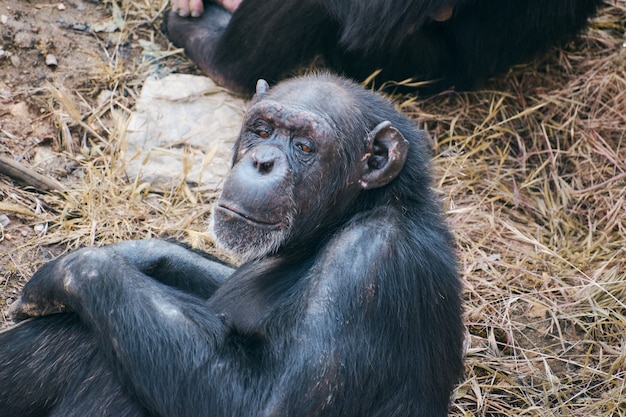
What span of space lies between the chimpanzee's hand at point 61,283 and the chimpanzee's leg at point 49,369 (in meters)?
0.11

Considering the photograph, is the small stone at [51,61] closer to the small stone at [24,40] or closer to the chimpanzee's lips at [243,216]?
the small stone at [24,40]

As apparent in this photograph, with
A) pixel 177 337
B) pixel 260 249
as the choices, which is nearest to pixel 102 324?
pixel 177 337

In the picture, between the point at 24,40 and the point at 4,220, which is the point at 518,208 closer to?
the point at 4,220

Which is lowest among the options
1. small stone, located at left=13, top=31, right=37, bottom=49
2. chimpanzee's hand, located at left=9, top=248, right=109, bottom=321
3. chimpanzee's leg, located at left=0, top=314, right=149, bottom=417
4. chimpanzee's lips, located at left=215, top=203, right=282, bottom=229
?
small stone, located at left=13, top=31, right=37, bottom=49

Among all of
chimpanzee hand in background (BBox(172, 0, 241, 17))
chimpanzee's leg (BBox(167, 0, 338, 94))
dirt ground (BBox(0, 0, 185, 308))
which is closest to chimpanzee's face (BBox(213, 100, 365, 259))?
dirt ground (BBox(0, 0, 185, 308))

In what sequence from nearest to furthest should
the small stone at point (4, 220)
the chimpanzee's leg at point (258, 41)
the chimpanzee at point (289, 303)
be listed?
the chimpanzee at point (289, 303)
the small stone at point (4, 220)
the chimpanzee's leg at point (258, 41)

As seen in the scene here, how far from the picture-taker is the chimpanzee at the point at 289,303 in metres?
4.27

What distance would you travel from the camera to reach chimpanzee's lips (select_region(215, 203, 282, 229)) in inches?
180

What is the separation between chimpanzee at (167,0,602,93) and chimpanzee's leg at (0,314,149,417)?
3.30m

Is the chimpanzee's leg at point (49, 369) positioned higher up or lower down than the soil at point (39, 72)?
higher up

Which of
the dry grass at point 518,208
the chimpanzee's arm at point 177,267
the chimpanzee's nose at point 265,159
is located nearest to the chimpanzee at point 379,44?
the dry grass at point 518,208

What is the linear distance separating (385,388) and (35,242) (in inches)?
115

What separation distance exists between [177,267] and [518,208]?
302 cm

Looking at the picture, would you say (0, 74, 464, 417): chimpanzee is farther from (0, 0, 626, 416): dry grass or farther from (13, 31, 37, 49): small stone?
(13, 31, 37, 49): small stone
